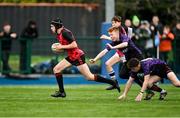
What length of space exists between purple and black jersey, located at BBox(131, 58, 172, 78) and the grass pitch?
2.11 feet

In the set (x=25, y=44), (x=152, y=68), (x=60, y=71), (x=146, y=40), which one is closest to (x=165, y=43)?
(x=146, y=40)

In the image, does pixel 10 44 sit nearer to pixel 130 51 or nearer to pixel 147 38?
pixel 147 38

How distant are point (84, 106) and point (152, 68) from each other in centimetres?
218

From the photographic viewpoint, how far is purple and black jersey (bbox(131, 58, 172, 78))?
59.5 ft

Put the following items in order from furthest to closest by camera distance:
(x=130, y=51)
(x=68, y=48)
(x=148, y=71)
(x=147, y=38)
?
1. (x=147, y=38)
2. (x=130, y=51)
3. (x=68, y=48)
4. (x=148, y=71)

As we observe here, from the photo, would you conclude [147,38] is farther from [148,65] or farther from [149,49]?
[148,65]

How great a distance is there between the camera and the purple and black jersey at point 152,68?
1814 cm

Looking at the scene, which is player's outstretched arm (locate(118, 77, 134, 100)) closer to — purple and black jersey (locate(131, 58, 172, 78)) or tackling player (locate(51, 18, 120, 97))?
purple and black jersey (locate(131, 58, 172, 78))

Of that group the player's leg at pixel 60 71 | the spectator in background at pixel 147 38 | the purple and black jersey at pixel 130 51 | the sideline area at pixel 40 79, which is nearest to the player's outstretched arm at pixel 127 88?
the purple and black jersey at pixel 130 51

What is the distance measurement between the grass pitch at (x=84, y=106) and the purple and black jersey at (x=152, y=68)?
643 mm

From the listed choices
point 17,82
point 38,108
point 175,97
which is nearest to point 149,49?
point 17,82

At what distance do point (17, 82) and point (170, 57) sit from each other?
5.71 meters

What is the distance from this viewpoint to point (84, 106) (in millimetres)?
17141

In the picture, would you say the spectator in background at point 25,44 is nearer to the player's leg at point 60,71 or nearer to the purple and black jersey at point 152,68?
the player's leg at point 60,71
